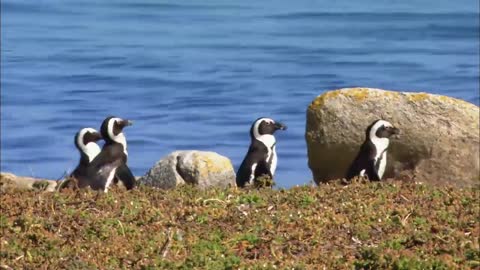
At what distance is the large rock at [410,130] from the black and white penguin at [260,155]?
2.55 feet

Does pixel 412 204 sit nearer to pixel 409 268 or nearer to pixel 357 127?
pixel 409 268

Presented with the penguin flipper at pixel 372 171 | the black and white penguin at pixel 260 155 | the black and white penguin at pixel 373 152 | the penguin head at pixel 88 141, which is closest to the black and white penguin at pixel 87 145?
the penguin head at pixel 88 141

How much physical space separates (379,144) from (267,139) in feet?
8.89

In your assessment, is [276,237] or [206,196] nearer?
[276,237]

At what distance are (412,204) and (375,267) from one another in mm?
2174

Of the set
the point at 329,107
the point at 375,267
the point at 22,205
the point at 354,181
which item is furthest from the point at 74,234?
the point at 329,107

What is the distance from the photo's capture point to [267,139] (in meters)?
17.0

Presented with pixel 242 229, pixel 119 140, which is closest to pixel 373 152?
pixel 119 140

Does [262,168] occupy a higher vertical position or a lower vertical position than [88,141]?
lower

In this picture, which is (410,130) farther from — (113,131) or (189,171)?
(113,131)

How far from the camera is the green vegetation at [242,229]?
7965 millimetres

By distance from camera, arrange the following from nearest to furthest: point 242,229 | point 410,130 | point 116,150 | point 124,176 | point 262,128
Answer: point 242,229, point 124,176, point 410,130, point 116,150, point 262,128

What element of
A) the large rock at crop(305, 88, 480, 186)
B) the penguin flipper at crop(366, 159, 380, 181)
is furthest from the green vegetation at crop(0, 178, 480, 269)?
the large rock at crop(305, 88, 480, 186)

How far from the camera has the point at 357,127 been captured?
1544cm
